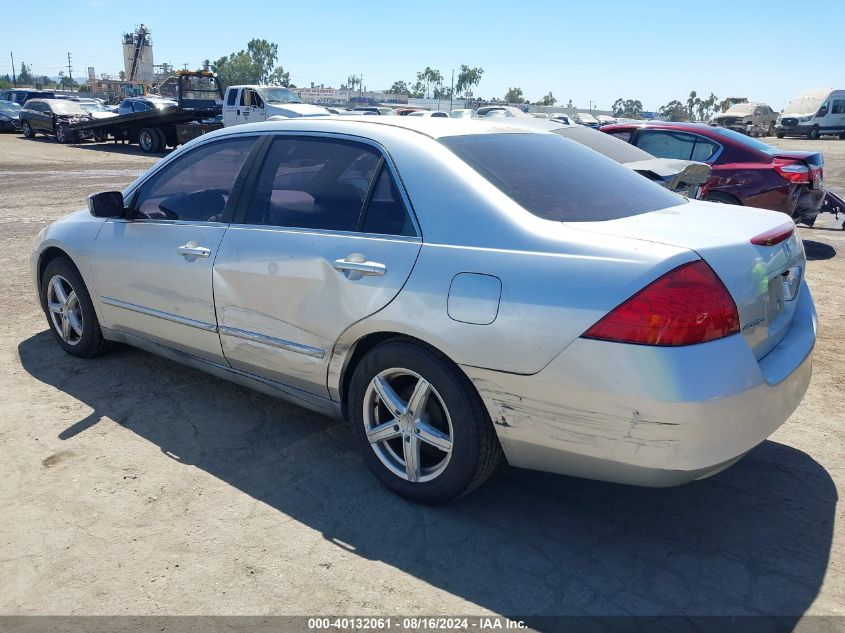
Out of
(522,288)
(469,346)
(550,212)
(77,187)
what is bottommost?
(77,187)

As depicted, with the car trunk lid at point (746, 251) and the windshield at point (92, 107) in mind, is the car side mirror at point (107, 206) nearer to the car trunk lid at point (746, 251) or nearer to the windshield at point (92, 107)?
the car trunk lid at point (746, 251)

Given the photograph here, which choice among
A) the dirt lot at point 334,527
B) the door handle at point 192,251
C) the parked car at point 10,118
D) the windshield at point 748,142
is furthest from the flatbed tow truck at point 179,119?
the dirt lot at point 334,527

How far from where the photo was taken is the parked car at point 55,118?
27938mm

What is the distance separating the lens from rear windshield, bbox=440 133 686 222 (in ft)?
9.78

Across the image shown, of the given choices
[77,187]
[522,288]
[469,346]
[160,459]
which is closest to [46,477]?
[160,459]

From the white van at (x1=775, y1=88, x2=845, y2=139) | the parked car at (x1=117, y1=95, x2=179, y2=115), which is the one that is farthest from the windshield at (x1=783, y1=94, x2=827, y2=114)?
the parked car at (x1=117, y1=95, x2=179, y2=115)

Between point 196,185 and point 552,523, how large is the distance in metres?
2.71

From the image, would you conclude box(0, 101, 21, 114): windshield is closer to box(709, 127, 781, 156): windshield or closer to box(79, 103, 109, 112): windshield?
box(79, 103, 109, 112): windshield

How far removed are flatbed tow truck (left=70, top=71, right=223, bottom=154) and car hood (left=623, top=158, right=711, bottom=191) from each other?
1920cm

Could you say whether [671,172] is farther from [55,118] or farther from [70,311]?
[55,118]

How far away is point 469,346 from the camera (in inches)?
107

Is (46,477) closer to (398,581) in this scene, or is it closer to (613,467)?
(398,581)

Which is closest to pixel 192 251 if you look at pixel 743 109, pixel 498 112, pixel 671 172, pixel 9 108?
pixel 671 172

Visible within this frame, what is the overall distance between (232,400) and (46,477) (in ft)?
3.73
